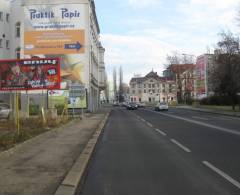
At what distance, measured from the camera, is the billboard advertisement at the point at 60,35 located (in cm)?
6262

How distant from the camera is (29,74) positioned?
2264 centimetres

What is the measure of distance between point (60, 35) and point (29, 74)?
41175 mm

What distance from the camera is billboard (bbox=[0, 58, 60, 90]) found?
71.4 ft

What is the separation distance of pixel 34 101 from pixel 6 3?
50.3 feet

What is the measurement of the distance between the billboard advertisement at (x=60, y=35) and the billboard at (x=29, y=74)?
1505 inches

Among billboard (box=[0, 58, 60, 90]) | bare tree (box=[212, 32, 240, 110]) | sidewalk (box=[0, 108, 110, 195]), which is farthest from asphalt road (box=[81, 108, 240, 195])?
bare tree (box=[212, 32, 240, 110])

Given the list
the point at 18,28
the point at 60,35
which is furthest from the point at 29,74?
the point at 18,28

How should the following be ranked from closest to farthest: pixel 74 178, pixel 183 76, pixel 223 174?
pixel 74 178 < pixel 223 174 < pixel 183 76

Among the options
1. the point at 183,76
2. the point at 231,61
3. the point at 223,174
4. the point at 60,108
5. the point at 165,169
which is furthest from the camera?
the point at 183,76

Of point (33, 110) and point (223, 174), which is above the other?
point (33, 110)

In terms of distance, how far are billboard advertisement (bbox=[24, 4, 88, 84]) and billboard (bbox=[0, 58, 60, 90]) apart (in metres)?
38.2

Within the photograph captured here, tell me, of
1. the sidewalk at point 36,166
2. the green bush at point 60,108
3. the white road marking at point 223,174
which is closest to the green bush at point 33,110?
the green bush at point 60,108

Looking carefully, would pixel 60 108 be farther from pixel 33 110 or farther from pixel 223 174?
pixel 223 174

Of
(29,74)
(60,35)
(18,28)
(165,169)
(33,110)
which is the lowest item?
(165,169)
